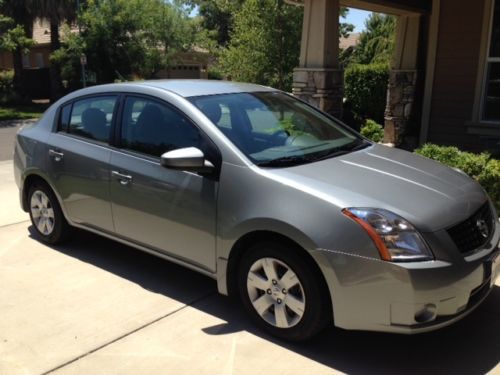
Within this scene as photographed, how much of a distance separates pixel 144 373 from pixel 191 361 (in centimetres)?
29

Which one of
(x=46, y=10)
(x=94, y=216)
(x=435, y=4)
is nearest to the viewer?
(x=94, y=216)

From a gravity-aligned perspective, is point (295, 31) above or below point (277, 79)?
above

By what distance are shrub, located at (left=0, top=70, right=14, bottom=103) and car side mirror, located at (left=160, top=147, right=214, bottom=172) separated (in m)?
25.0

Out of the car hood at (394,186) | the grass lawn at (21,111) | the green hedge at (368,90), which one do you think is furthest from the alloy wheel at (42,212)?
the grass lawn at (21,111)

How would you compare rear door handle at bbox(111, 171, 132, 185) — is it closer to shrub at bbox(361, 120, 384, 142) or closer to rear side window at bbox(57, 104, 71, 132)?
rear side window at bbox(57, 104, 71, 132)

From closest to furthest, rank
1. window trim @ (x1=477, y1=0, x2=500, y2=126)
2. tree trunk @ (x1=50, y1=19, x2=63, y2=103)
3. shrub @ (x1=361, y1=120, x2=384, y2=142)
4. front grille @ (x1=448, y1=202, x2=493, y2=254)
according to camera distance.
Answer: front grille @ (x1=448, y1=202, x2=493, y2=254) → window trim @ (x1=477, y1=0, x2=500, y2=126) → shrub @ (x1=361, y1=120, x2=384, y2=142) → tree trunk @ (x1=50, y1=19, x2=63, y2=103)

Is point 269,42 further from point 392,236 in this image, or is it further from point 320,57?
point 392,236

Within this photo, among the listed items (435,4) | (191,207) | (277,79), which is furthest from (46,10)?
(191,207)

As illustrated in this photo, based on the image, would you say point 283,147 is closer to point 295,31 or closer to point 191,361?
point 191,361

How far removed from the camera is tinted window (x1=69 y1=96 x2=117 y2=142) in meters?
4.48

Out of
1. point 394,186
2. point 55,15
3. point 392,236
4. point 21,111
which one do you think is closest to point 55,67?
point 55,15

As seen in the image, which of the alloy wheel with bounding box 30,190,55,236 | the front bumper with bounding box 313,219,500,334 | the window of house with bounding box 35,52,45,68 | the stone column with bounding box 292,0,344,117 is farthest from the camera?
the window of house with bounding box 35,52,45,68

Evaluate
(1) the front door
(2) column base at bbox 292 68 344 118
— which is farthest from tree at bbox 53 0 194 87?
(1) the front door

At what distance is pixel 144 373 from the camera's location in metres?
3.14
